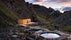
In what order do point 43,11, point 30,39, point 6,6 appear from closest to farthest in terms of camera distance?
point 30,39
point 6,6
point 43,11

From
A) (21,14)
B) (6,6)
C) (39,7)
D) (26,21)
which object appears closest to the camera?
(26,21)

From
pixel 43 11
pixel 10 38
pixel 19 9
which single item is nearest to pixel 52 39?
pixel 10 38

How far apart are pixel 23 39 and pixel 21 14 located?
161 ft

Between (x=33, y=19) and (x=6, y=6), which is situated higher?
(x=6, y=6)

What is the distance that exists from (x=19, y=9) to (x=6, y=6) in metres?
8.44

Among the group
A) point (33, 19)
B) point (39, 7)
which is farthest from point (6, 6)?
point (39, 7)

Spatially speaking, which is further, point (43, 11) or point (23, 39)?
point (43, 11)

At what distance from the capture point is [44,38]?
124 feet

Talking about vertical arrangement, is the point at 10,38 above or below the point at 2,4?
below

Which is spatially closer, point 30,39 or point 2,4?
point 30,39

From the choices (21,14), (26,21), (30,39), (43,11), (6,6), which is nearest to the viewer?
(30,39)

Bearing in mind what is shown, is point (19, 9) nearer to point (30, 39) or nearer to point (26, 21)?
point (26, 21)

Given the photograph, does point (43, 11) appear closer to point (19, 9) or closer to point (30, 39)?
point (19, 9)

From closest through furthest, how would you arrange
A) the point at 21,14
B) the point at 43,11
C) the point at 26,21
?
the point at 26,21
the point at 21,14
the point at 43,11
